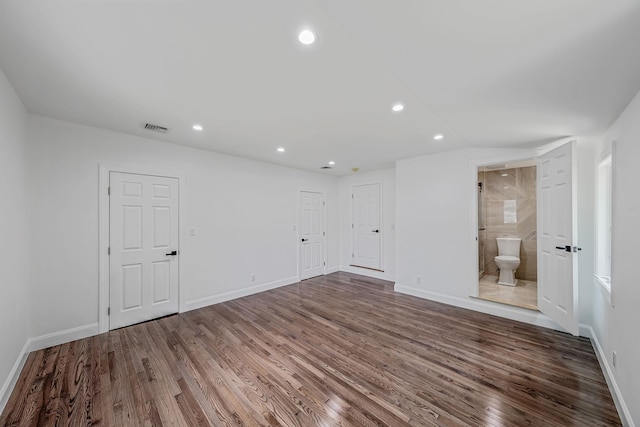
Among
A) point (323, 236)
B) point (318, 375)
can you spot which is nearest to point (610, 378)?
point (318, 375)

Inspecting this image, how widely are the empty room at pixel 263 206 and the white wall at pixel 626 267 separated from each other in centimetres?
3

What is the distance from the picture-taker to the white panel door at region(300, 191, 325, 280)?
5.45m

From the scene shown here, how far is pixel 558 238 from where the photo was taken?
2.74 meters

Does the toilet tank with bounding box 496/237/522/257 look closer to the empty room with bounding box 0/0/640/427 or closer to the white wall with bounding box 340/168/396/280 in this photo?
the empty room with bounding box 0/0/640/427

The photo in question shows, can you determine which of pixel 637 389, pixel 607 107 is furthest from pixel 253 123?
pixel 637 389

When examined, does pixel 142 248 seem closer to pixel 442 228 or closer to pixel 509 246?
pixel 442 228

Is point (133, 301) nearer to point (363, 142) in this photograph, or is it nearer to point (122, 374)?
point (122, 374)

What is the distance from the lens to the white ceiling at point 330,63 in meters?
1.25

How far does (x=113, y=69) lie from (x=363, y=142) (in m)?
2.71

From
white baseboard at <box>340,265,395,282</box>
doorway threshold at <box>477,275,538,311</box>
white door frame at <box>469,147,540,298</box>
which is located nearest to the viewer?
doorway threshold at <box>477,275,538,311</box>

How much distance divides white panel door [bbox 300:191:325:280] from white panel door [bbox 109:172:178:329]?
2507 millimetres

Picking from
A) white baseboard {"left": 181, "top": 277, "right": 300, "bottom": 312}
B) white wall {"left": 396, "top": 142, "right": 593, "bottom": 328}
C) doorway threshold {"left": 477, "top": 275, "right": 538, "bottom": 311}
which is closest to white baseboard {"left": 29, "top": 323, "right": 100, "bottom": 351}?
white baseboard {"left": 181, "top": 277, "right": 300, "bottom": 312}

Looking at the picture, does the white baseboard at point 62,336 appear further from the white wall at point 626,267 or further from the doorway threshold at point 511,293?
the doorway threshold at point 511,293

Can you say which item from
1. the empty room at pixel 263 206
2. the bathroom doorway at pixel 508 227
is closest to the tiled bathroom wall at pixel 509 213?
the bathroom doorway at pixel 508 227
